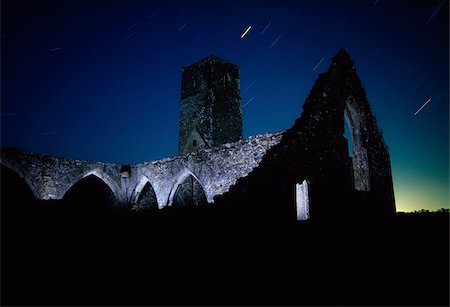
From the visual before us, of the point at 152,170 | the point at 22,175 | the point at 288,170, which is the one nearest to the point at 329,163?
the point at 288,170

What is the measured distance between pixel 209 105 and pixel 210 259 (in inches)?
813

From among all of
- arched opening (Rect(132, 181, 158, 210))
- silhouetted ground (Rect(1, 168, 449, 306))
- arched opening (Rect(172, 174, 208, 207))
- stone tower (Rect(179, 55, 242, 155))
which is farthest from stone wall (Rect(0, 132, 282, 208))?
silhouetted ground (Rect(1, 168, 449, 306))

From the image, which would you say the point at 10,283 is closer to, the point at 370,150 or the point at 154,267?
the point at 154,267

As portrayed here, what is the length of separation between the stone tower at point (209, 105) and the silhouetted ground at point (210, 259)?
18.4m

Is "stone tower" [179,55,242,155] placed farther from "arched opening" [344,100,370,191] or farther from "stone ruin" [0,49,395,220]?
"arched opening" [344,100,370,191]

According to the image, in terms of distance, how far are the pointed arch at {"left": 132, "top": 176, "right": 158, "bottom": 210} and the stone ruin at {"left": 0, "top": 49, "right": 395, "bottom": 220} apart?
7 cm

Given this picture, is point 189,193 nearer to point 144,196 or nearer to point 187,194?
point 187,194

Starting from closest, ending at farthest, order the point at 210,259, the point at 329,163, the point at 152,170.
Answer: the point at 210,259 < the point at 329,163 < the point at 152,170

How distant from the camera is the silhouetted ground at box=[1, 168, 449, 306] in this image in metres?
3.20

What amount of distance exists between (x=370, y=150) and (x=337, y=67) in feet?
10.5

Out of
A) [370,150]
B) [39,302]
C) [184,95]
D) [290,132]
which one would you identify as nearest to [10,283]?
[39,302]

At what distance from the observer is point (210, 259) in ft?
13.8

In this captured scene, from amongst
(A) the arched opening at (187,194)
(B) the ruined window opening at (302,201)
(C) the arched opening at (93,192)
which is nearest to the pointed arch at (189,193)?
(A) the arched opening at (187,194)

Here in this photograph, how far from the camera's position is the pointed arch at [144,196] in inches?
730
